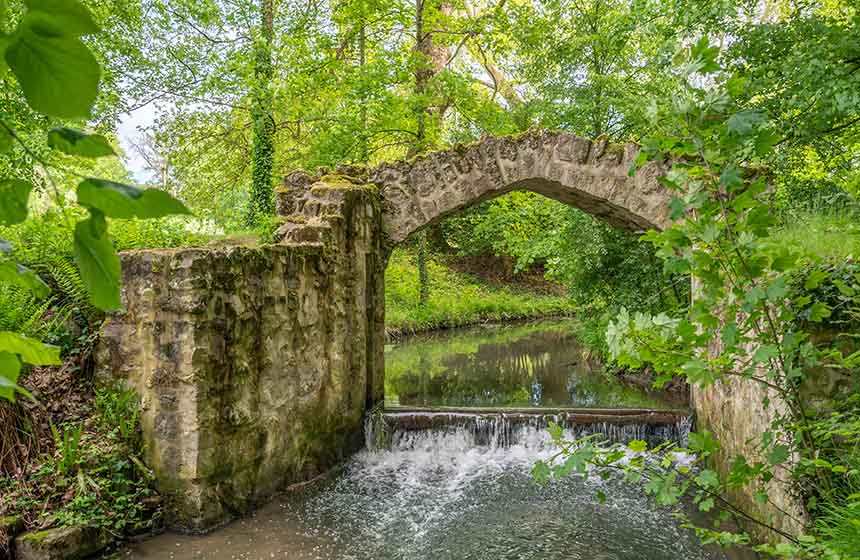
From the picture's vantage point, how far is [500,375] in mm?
10453

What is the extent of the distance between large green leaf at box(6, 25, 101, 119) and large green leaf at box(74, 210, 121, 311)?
0.09m

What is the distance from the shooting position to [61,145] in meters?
0.48

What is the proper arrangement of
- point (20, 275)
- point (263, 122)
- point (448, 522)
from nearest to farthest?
1. point (20, 275)
2. point (448, 522)
3. point (263, 122)

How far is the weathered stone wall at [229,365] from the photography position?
424 cm

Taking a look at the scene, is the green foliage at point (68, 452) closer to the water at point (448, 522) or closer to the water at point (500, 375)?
the water at point (448, 522)

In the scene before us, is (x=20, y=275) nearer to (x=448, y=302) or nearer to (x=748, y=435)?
(x=748, y=435)

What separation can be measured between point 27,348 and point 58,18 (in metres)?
0.36

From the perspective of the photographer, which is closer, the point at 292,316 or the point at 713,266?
the point at 713,266

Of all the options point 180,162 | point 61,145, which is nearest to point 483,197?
point 61,145

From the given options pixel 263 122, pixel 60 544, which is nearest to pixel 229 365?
pixel 60 544

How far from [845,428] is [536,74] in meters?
10.0

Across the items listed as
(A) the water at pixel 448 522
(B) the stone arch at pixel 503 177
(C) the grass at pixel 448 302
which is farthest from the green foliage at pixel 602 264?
(A) the water at pixel 448 522

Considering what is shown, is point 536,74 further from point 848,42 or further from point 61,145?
point 61,145

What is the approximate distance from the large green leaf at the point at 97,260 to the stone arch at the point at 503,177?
22.2ft
